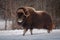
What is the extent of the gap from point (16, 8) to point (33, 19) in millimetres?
200

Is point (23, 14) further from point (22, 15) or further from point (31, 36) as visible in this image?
point (31, 36)

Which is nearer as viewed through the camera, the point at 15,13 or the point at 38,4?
the point at 15,13

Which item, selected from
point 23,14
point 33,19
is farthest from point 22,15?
point 33,19

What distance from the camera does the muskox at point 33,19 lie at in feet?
5.59

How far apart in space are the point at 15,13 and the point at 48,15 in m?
0.31

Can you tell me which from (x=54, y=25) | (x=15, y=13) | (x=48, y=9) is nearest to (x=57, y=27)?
(x=54, y=25)

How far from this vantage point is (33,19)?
5.90 feet

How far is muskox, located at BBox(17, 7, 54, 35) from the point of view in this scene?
170 centimetres

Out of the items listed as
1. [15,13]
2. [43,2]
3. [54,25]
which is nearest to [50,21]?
[54,25]

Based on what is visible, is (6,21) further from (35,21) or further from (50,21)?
(50,21)

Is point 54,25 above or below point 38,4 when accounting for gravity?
below

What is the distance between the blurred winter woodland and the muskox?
2.7 inches

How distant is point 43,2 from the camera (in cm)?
196

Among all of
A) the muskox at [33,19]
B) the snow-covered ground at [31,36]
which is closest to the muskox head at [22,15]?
the muskox at [33,19]
